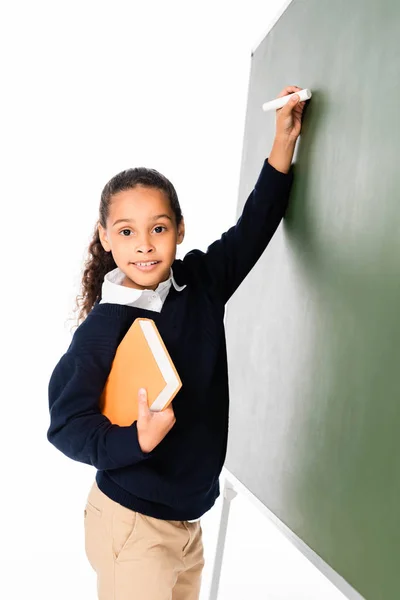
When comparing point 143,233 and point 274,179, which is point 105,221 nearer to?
point 143,233

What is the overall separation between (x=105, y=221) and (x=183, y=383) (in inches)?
12.9

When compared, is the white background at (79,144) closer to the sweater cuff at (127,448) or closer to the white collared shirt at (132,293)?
the white collared shirt at (132,293)

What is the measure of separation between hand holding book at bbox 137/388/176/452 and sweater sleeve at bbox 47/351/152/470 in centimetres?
2

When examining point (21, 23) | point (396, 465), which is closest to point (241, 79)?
point (21, 23)

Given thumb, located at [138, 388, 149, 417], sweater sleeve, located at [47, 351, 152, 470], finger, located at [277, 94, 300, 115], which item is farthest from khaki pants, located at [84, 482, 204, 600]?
finger, located at [277, 94, 300, 115]

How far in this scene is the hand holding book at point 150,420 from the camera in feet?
3.41

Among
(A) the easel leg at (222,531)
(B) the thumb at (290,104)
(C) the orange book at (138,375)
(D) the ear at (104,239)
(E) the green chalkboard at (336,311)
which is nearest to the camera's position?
(E) the green chalkboard at (336,311)

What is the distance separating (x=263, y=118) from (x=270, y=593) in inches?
60.1

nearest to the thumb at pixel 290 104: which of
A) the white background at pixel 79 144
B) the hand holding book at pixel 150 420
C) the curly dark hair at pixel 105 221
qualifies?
the curly dark hair at pixel 105 221

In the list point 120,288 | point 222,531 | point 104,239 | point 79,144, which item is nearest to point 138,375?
point 120,288

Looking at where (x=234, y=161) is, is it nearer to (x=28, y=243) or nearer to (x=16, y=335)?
(x=28, y=243)

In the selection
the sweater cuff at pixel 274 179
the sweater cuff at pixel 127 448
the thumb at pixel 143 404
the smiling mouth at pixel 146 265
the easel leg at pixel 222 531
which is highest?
the sweater cuff at pixel 274 179

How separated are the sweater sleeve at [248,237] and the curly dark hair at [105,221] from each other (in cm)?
10

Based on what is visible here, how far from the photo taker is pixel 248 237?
1259 mm
